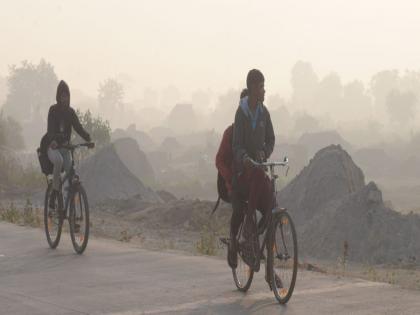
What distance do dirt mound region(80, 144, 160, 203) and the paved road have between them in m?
22.4

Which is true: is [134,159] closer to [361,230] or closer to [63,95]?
[361,230]

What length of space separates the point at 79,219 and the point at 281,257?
4.24 metres

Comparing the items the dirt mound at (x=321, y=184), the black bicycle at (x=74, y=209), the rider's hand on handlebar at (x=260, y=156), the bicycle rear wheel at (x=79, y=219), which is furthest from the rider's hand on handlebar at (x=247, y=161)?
the dirt mound at (x=321, y=184)

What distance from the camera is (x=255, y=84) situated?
7449 millimetres

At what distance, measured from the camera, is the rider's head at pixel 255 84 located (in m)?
7.45

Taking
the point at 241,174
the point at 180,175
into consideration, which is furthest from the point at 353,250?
the point at 180,175

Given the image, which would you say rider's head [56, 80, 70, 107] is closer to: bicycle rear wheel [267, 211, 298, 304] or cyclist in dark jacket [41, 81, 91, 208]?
cyclist in dark jacket [41, 81, 91, 208]

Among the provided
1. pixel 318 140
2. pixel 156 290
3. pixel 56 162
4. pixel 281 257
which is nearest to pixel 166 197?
pixel 56 162

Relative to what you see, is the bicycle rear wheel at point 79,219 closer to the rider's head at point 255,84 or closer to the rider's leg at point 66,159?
the rider's leg at point 66,159

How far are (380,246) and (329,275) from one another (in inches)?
426

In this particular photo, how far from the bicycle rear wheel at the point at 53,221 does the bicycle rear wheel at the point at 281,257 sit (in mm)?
4540

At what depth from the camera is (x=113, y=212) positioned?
91.9 ft

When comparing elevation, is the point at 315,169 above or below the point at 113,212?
above

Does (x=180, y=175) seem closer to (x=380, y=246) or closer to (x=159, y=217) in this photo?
(x=159, y=217)
